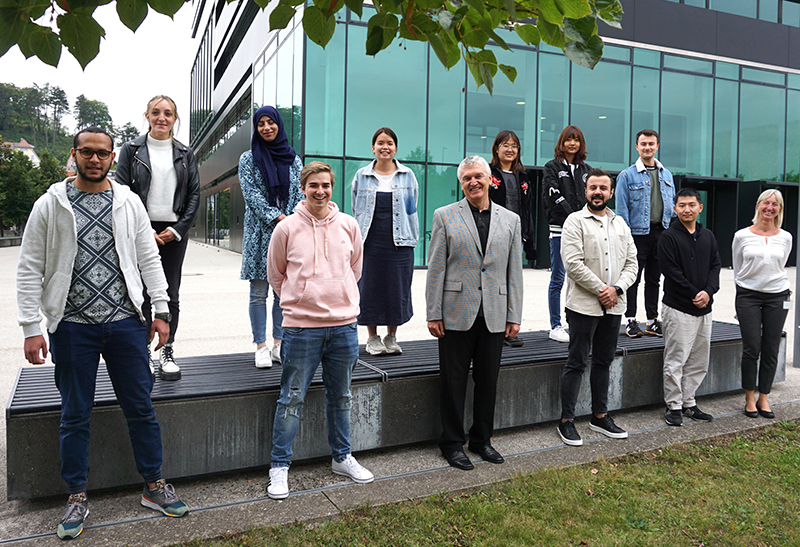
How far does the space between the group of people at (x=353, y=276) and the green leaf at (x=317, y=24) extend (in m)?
1.78

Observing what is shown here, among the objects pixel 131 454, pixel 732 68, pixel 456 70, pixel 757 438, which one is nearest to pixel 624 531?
pixel 757 438

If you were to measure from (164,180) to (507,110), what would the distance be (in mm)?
16443

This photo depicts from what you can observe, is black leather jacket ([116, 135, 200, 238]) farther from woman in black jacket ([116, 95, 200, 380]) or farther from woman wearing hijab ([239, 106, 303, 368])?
woman wearing hijab ([239, 106, 303, 368])

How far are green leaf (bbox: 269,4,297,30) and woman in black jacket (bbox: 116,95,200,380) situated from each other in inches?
103

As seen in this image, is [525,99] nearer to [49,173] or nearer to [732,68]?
[732,68]

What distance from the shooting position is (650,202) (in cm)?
603

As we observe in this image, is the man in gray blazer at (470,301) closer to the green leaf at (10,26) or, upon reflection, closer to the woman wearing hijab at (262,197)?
the woman wearing hijab at (262,197)

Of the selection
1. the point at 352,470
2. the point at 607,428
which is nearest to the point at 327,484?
the point at 352,470

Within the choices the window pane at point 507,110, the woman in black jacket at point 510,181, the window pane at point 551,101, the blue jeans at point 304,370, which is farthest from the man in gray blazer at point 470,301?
the window pane at point 551,101

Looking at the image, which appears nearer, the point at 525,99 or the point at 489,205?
the point at 489,205

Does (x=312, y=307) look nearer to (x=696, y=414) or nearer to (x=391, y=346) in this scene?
(x=391, y=346)

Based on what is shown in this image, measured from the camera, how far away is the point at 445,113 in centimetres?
1856

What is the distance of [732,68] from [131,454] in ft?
80.4

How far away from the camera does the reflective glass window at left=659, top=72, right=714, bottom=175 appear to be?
68.9ft
